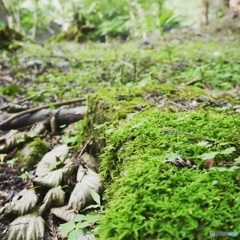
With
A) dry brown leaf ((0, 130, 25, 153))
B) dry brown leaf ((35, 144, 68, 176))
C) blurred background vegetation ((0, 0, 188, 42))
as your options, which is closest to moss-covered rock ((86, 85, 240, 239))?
dry brown leaf ((35, 144, 68, 176))

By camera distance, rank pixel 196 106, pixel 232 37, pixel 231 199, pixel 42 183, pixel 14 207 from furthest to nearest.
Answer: pixel 232 37, pixel 196 106, pixel 42 183, pixel 14 207, pixel 231 199

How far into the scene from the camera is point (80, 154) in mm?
2408

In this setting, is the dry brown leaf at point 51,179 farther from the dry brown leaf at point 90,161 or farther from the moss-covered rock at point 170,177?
the moss-covered rock at point 170,177

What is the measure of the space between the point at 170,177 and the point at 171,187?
0.16 ft

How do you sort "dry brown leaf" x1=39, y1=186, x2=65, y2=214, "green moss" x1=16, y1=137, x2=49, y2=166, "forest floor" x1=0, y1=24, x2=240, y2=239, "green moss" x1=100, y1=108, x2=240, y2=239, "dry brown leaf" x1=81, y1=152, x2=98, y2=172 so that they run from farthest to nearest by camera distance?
"green moss" x1=16, y1=137, x2=49, y2=166
"dry brown leaf" x1=81, y1=152, x2=98, y2=172
"dry brown leaf" x1=39, y1=186, x2=65, y2=214
"forest floor" x1=0, y1=24, x2=240, y2=239
"green moss" x1=100, y1=108, x2=240, y2=239

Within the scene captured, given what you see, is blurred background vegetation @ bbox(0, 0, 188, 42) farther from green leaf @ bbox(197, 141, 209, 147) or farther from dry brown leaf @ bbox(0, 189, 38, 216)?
green leaf @ bbox(197, 141, 209, 147)

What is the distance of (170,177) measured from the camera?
1.19 meters

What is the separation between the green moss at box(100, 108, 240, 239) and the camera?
0.99 meters

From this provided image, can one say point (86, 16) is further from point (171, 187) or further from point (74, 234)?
point (171, 187)

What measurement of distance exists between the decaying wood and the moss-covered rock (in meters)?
1.37

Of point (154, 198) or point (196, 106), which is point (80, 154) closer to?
point (196, 106)

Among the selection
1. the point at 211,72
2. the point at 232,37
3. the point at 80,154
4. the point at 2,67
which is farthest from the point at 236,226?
the point at 232,37

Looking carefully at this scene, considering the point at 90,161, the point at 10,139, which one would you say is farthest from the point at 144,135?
the point at 10,139

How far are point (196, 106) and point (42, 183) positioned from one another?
1.28 m
